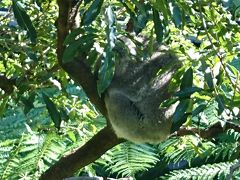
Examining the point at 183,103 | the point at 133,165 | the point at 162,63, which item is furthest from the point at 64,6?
the point at 133,165

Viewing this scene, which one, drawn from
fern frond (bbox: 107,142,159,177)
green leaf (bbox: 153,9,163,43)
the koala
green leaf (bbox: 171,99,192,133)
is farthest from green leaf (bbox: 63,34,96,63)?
fern frond (bbox: 107,142,159,177)

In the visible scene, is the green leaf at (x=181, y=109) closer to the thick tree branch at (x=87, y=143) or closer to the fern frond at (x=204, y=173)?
the thick tree branch at (x=87, y=143)

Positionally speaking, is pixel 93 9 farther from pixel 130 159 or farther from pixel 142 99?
pixel 130 159

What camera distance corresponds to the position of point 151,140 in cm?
231

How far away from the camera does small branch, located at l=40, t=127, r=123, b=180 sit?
68.8 inches

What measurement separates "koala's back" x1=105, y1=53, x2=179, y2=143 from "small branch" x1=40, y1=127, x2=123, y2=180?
0.36 meters

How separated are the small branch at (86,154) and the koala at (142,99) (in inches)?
14.0

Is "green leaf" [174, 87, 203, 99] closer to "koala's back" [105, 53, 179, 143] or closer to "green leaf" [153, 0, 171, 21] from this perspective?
"green leaf" [153, 0, 171, 21]

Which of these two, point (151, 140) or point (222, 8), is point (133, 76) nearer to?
point (151, 140)

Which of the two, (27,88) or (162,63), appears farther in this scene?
(162,63)

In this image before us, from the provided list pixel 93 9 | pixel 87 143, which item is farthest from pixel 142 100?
pixel 93 9

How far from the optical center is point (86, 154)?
5.79 ft

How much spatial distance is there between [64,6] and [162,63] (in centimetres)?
94

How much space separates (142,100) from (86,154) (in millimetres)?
680
